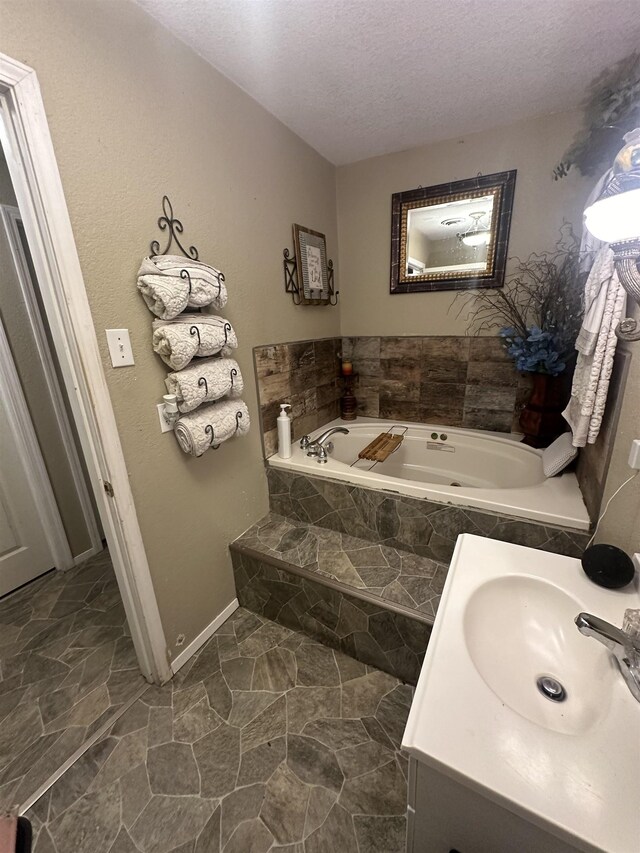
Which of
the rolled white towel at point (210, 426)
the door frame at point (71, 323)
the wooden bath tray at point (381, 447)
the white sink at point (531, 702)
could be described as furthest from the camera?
the wooden bath tray at point (381, 447)

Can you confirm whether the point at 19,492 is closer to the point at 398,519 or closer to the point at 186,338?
the point at 186,338

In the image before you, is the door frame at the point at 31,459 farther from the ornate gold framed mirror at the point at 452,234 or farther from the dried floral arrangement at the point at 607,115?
the dried floral arrangement at the point at 607,115

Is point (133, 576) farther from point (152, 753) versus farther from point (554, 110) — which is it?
point (554, 110)

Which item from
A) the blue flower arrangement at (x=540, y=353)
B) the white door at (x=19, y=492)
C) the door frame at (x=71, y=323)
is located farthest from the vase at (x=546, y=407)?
the white door at (x=19, y=492)

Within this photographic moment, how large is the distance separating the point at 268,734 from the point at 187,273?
1.76 metres

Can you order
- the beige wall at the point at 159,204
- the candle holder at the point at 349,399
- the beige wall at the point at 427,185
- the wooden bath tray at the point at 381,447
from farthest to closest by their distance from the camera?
the candle holder at the point at 349,399, the wooden bath tray at the point at 381,447, the beige wall at the point at 427,185, the beige wall at the point at 159,204

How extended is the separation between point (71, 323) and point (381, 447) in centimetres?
177

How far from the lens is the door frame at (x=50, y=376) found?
1.77 m

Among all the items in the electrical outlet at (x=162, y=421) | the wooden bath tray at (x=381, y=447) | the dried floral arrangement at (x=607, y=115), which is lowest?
the wooden bath tray at (x=381, y=447)

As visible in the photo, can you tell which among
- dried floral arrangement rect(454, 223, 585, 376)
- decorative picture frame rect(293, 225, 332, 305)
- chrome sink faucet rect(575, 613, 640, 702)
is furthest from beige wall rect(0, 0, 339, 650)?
chrome sink faucet rect(575, 613, 640, 702)

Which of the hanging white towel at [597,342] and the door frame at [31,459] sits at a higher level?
the hanging white towel at [597,342]

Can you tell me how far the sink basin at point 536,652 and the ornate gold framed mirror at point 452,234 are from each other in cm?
191

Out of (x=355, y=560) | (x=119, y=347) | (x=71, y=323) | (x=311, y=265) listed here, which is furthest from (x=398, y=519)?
(x=311, y=265)

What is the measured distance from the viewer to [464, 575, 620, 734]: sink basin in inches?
28.9
